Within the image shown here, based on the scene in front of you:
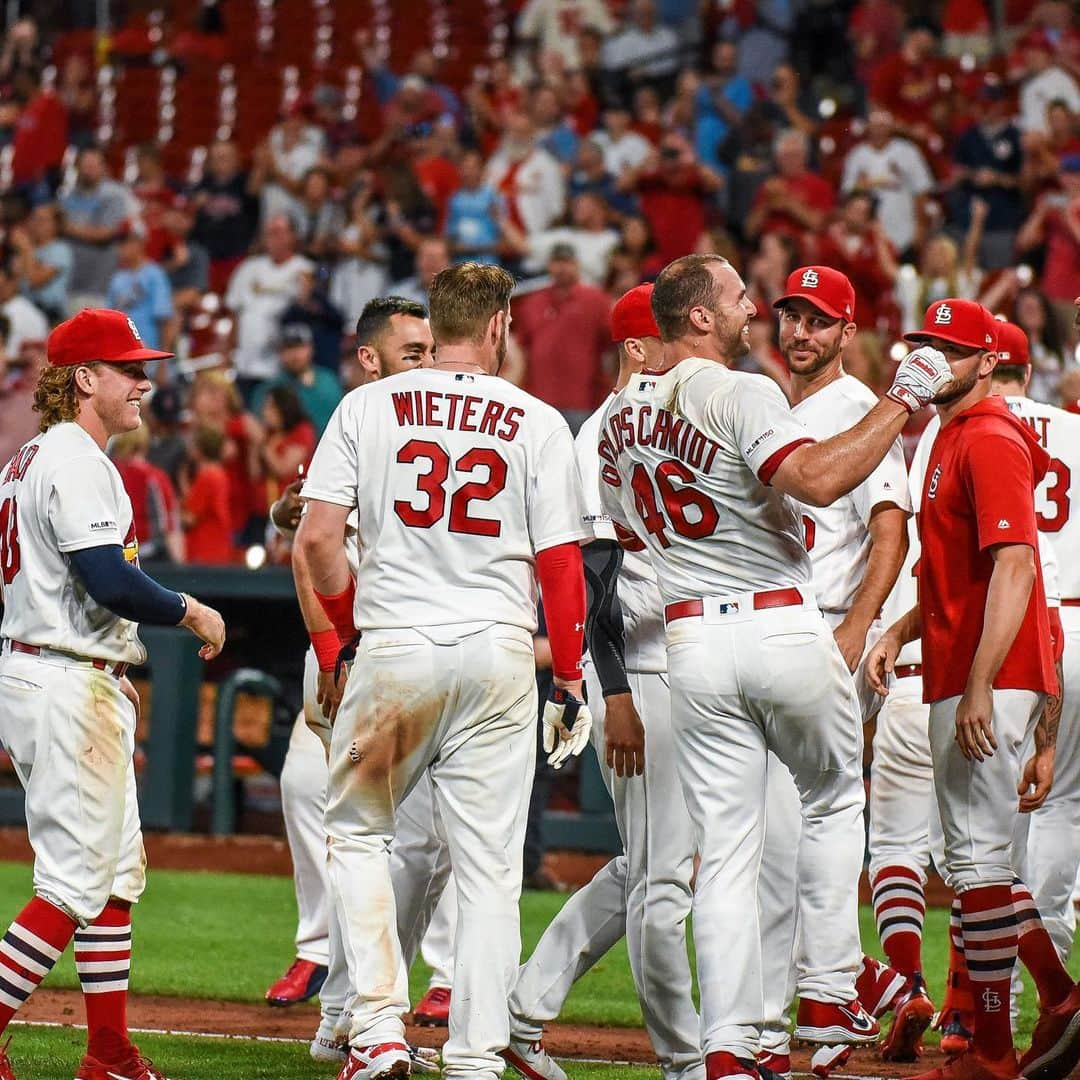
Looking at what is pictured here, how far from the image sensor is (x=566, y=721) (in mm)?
5266

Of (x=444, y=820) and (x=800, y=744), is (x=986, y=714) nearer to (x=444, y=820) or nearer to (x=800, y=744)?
(x=800, y=744)

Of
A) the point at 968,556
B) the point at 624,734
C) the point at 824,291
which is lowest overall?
the point at 624,734

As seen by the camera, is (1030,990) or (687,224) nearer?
(1030,990)

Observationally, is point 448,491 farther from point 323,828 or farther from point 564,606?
point 323,828

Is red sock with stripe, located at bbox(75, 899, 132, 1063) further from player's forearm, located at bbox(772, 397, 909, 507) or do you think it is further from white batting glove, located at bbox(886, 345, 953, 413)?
white batting glove, located at bbox(886, 345, 953, 413)

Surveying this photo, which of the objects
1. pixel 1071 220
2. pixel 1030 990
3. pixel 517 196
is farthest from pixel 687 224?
pixel 1030 990

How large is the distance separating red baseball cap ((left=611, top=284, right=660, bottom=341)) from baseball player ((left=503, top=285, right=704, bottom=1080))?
0.45 m

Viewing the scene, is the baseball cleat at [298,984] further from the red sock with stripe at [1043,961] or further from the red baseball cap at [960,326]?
the red baseball cap at [960,326]

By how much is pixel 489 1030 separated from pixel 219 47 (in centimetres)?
1917

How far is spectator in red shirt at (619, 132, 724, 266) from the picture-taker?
605 inches

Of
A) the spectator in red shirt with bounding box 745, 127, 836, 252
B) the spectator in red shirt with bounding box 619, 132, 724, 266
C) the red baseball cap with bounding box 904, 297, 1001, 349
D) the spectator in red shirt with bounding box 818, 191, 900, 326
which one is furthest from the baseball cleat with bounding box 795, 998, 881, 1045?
the spectator in red shirt with bounding box 619, 132, 724, 266

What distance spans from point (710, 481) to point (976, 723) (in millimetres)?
1086

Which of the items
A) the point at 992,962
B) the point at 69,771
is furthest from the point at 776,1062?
the point at 69,771

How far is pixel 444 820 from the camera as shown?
528 centimetres
